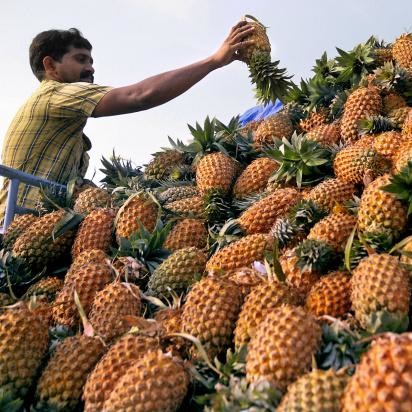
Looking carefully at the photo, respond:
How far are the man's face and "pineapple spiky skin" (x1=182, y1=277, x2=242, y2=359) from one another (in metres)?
3.94

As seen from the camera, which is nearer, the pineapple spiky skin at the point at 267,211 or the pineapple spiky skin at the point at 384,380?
the pineapple spiky skin at the point at 384,380

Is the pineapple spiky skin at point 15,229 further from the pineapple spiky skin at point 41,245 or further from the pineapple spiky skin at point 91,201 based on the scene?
the pineapple spiky skin at point 91,201

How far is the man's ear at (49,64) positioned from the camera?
546cm

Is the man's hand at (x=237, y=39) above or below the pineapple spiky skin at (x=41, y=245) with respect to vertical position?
above

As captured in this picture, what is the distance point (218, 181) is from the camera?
3.21 meters

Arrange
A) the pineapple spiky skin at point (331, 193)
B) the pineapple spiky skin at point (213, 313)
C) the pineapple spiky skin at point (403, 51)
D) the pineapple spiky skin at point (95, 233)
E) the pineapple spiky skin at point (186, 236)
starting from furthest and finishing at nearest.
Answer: the pineapple spiky skin at point (403, 51) < the pineapple spiky skin at point (95, 233) < the pineapple spiky skin at point (186, 236) < the pineapple spiky skin at point (331, 193) < the pineapple spiky skin at point (213, 313)

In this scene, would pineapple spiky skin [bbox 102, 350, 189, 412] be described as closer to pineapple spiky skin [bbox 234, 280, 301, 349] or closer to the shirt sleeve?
pineapple spiky skin [bbox 234, 280, 301, 349]

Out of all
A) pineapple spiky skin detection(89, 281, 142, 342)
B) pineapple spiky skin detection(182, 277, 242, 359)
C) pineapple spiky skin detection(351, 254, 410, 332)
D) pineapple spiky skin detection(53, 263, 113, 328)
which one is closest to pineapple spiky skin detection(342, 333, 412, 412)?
pineapple spiky skin detection(351, 254, 410, 332)

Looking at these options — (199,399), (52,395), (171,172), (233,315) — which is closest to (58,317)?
(52,395)

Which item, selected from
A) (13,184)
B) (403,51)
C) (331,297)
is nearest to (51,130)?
(13,184)

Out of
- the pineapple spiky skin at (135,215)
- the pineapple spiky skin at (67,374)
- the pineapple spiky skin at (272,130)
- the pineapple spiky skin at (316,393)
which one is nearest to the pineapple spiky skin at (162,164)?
the pineapple spiky skin at (272,130)

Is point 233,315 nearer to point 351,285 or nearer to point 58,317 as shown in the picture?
point 351,285

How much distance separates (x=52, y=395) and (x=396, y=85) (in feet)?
8.39

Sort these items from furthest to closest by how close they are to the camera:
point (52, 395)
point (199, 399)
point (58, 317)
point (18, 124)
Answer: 1. point (18, 124)
2. point (58, 317)
3. point (52, 395)
4. point (199, 399)
